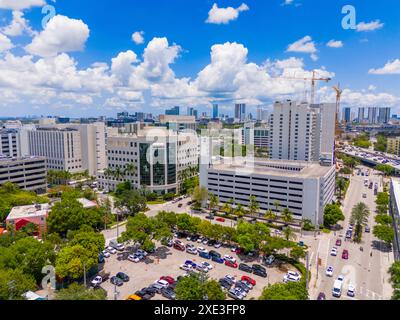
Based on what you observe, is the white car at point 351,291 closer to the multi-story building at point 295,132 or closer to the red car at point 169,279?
the red car at point 169,279

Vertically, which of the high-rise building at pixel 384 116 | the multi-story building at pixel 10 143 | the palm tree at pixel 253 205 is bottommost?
the palm tree at pixel 253 205

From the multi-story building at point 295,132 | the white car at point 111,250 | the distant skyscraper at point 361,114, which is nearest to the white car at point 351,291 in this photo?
the white car at point 111,250

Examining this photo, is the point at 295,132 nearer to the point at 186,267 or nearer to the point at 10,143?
the point at 186,267

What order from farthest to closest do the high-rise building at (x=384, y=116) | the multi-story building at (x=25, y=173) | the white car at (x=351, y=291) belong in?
the high-rise building at (x=384, y=116)
the multi-story building at (x=25, y=173)
the white car at (x=351, y=291)

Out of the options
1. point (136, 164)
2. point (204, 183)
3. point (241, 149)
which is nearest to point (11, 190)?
point (136, 164)

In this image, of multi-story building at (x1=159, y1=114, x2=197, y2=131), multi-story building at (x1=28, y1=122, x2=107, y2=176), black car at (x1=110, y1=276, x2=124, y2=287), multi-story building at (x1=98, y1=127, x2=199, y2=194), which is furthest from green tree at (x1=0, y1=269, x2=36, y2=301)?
multi-story building at (x1=159, y1=114, x2=197, y2=131)
